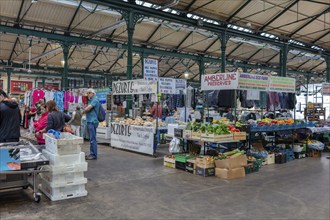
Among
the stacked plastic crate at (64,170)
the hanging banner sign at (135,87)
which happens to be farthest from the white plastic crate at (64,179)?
the hanging banner sign at (135,87)

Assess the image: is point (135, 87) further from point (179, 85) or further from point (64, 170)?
point (64, 170)

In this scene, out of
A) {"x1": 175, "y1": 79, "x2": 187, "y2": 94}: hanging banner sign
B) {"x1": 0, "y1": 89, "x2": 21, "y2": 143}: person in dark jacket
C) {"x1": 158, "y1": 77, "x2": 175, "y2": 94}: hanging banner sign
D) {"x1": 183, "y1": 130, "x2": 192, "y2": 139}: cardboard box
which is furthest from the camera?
{"x1": 175, "y1": 79, "x2": 187, "y2": 94}: hanging banner sign

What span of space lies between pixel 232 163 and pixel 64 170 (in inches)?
140

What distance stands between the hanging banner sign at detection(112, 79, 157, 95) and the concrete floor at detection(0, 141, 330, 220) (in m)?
2.78

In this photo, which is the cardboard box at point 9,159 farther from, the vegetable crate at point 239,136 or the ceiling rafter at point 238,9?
the ceiling rafter at point 238,9

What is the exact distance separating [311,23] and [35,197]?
16.3 metres

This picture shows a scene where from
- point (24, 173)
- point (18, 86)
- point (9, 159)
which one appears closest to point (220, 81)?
point (24, 173)

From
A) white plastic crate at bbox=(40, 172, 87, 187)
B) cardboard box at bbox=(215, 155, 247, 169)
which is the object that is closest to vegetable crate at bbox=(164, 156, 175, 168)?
cardboard box at bbox=(215, 155, 247, 169)

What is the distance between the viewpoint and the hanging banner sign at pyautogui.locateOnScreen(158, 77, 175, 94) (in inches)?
393

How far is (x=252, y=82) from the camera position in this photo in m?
7.95

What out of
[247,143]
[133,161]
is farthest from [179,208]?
[247,143]

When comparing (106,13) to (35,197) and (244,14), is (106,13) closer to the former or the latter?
(244,14)

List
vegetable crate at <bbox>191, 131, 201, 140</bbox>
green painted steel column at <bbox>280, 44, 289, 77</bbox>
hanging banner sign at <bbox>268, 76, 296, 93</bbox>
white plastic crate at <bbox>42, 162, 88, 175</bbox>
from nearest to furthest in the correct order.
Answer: white plastic crate at <bbox>42, 162, 88, 175</bbox>
vegetable crate at <bbox>191, 131, 201, 140</bbox>
hanging banner sign at <bbox>268, 76, 296, 93</bbox>
green painted steel column at <bbox>280, 44, 289, 77</bbox>

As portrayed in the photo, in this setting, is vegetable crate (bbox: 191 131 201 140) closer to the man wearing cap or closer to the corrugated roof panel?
the man wearing cap
